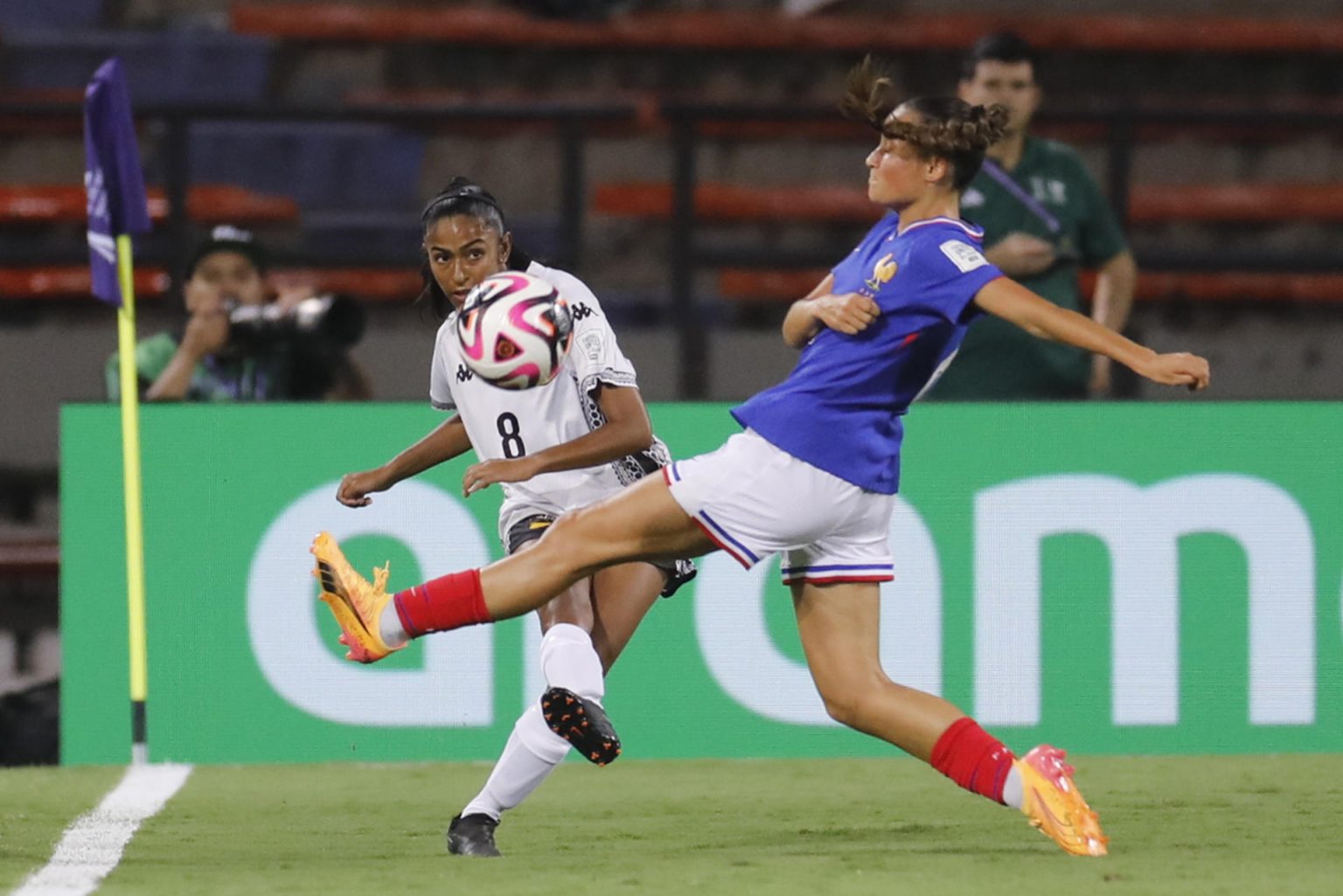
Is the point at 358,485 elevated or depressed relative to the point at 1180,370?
depressed

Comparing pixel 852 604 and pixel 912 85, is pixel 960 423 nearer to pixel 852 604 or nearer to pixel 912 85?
pixel 852 604

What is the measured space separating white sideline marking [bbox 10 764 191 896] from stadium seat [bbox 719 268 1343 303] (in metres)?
3.94

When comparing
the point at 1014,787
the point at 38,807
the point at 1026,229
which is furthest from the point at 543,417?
the point at 1026,229

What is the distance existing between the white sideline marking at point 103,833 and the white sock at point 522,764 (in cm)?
89

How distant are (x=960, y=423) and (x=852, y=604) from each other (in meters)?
2.48

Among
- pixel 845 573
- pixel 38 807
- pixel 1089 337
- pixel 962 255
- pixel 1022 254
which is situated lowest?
pixel 38 807

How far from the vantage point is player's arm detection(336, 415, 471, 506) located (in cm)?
581

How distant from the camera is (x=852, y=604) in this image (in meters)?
5.33

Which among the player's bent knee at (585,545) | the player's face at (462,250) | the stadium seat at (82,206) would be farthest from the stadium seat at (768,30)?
the player's bent knee at (585,545)

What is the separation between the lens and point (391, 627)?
208 inches

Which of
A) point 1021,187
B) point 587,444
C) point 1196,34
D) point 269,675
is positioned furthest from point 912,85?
point 587,444

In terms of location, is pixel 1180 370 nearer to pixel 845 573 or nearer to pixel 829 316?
pixel 829 316

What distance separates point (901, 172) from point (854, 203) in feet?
19.0

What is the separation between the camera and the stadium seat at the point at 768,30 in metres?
12.4
